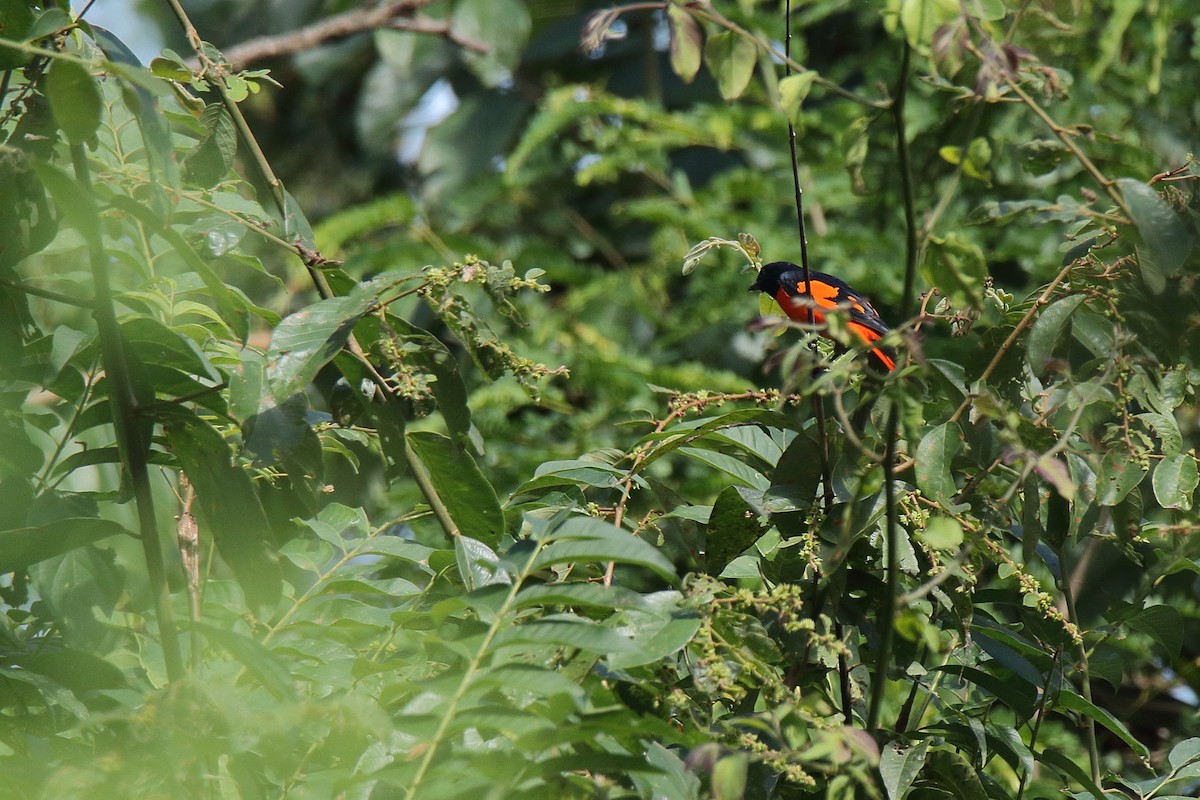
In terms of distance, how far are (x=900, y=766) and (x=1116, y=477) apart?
0.42 meters

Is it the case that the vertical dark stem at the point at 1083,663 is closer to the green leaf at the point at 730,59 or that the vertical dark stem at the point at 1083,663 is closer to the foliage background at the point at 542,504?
the foliage background at the point at 542,504

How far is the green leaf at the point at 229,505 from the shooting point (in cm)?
132

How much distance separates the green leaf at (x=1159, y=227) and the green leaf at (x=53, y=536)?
1.11m

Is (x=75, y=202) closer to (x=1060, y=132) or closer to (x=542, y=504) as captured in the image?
(x=542, y=504)

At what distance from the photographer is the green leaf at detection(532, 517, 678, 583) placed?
1012mm

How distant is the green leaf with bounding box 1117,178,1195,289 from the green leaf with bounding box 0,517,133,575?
3.65 feet

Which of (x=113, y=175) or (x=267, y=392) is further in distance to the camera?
(x=113, y=175)

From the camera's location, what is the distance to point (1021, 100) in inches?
45.9

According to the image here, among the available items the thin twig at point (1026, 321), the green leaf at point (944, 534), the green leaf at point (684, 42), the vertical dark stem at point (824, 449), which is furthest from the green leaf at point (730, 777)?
the green leaf at point (684, 42)

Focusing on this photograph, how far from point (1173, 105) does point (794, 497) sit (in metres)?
4.00

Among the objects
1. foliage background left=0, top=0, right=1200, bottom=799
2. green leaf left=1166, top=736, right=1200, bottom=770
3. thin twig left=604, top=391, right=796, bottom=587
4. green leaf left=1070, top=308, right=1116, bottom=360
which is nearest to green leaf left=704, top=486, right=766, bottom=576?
foliage background left=0, top=0, right=1200, bottom=799

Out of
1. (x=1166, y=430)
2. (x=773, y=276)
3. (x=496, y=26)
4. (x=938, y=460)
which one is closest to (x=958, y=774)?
(x=938, y=460)

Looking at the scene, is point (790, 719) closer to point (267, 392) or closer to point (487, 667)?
point (487, 667)

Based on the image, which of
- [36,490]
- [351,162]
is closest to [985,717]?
[36,490]
